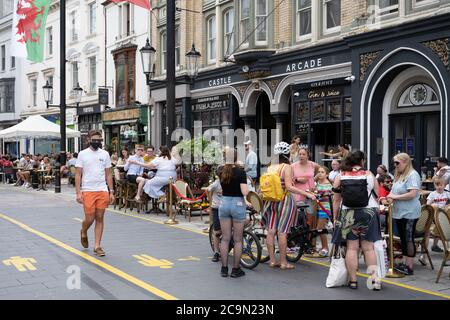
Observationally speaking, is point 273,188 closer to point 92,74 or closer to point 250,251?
point 250,251

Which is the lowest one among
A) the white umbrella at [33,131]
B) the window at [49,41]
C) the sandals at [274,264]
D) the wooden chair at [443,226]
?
the sandals at [274,264]

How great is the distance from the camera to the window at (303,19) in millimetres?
19078

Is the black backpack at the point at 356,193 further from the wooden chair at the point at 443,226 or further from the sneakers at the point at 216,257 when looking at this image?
the sneakers at the point at 216,257

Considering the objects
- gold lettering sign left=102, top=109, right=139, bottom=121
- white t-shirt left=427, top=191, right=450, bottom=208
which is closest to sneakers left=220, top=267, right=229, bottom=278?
white t-shirt left=427, top=191, right=450, bottom=208

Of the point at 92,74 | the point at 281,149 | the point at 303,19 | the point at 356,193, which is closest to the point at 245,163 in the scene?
the point at 281,149

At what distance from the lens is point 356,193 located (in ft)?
22.0

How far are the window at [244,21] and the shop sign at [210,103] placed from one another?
9.94 feet

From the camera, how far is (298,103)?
1948 centimetres

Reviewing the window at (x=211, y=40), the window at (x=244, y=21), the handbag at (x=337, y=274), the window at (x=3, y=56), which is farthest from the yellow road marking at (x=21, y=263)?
the window at (x=3, y=56)

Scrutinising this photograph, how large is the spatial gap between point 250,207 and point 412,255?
2425mm

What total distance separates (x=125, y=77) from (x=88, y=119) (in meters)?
5.63

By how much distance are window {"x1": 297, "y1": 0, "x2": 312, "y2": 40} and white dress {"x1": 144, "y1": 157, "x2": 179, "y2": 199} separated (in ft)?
25.0

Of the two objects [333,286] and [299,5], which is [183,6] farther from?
[333,286]
